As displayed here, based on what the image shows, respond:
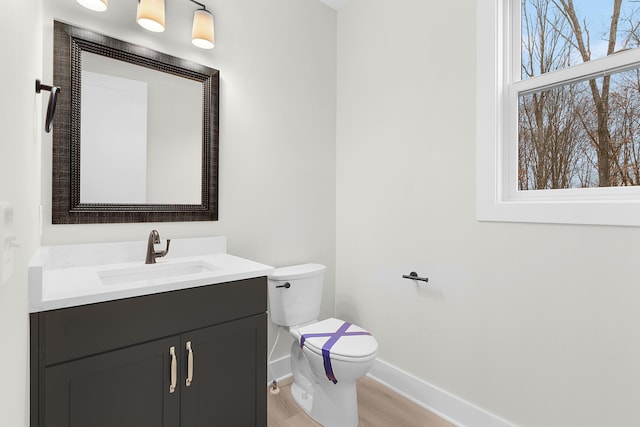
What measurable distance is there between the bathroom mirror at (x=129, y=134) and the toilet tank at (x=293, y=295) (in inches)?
20.8

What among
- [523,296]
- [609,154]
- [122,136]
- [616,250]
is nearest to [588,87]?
[609,154]

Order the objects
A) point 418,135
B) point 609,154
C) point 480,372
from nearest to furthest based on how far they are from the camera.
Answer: point 609,154
point 480,372
point 418,135

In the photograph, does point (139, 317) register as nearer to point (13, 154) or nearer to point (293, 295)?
point (13, 154)

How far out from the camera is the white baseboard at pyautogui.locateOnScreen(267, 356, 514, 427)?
161 centimetres

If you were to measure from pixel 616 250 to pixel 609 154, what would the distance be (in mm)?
411

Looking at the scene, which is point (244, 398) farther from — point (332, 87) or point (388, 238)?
point (332, 87)

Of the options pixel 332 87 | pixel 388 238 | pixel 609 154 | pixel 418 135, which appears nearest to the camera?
pixel 609 154

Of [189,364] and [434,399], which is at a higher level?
[189,364]

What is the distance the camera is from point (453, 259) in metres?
1.72

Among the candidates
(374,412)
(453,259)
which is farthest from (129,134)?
(374,412)

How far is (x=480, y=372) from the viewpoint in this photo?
63.9 inches

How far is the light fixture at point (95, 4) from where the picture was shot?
1346 millimetres

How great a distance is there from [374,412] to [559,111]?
179 centimetres

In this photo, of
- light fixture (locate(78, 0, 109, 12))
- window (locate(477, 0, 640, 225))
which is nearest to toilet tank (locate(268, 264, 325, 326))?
window (locate(477, 0, 640, 225))
